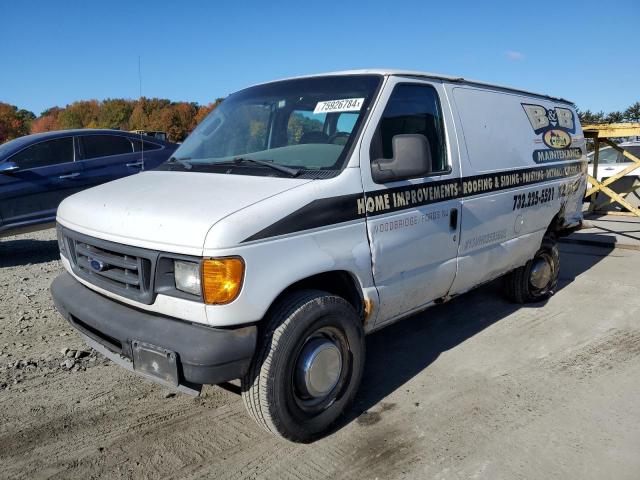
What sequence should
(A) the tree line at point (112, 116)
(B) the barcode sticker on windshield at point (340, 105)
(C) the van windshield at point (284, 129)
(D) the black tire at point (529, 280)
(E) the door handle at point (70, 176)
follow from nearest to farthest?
(C) the van windshield at point (284, 129)
(B) the barcode sticker on windshield at point (340, 105)
(D) the black tire at point (529, 280)
(E) the door handle at point (70, 176)
(A) the tree line at point (112, 116)

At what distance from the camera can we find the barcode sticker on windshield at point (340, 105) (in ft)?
10.4

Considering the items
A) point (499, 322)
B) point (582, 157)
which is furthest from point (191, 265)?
point (582, 157)

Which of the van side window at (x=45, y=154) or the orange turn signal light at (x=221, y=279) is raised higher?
the van side window at (x=45, y=154)

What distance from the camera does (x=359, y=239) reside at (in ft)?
9.57

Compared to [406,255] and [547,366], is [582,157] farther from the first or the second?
[406,255]

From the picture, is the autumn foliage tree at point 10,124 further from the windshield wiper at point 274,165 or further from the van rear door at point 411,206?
the van rear door at point 411,206

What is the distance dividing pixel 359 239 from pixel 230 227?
0.88m

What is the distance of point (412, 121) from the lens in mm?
3451

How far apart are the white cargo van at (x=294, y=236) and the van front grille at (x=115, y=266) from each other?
12mm

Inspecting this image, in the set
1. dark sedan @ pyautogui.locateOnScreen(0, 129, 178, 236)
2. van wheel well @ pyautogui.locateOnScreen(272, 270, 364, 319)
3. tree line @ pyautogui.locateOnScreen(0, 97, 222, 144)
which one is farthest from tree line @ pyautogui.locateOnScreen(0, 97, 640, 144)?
van wheel well @ pyautogui.locateOnScreen(272, 270, 364, 319)

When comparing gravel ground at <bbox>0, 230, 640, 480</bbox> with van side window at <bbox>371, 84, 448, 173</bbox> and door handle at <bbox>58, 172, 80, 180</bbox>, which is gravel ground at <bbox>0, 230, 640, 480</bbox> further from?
door handle at <bbox>58, 172, 80, 180</bbox>

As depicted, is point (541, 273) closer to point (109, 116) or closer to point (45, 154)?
point (45, 154)

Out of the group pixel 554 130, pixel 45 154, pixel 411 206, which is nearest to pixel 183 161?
pixel 411 206

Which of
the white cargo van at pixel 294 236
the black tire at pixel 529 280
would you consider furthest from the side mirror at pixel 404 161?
the black tire at pixel 529 280
